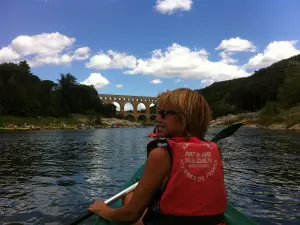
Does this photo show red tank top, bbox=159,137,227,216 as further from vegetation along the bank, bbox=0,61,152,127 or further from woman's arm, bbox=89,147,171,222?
vegetation along the bank, bbox=0,61,152,127

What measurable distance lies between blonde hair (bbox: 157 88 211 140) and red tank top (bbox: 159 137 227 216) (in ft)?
0.52

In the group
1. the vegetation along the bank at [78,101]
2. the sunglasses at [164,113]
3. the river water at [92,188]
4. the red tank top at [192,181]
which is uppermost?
the vegetation along the bank at [78,101]

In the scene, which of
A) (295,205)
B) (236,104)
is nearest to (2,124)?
(295,205)

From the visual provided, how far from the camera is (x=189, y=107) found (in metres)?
3.41

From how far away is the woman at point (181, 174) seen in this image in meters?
3.21

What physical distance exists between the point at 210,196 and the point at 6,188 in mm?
10447

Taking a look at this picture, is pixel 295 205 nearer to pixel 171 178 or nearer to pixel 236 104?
pixel 171 178

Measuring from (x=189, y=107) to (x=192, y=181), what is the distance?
0.81 meters

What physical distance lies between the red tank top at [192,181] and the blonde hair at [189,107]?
16cm

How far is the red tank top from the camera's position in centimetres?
322

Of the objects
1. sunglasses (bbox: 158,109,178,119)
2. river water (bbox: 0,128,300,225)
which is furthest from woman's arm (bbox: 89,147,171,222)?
river water (bbox: 0,128,300,225)

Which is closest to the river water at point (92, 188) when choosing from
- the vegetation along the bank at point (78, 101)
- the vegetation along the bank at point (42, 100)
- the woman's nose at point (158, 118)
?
the woman's nose at point (158, 118)

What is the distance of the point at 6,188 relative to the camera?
11.6 metres

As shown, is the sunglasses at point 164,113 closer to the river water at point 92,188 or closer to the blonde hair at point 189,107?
the blonde hair at point 189,107
